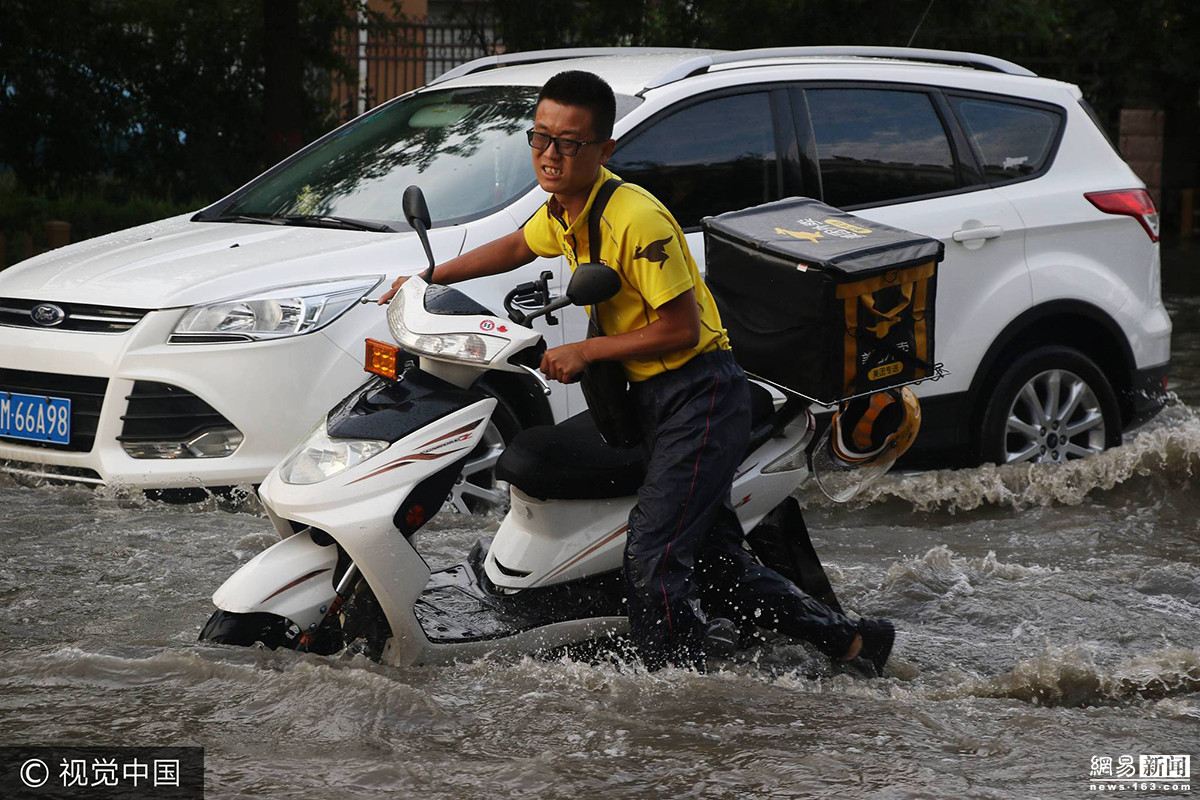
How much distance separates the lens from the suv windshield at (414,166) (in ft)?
19.0

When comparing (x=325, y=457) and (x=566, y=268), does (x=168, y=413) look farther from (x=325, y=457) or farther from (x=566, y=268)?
(x=325, y=457)

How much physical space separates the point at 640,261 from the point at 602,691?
1.20 metres

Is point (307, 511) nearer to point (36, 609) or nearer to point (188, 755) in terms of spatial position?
point (188, 755)

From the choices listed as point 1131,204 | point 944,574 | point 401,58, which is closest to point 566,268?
point 944,574

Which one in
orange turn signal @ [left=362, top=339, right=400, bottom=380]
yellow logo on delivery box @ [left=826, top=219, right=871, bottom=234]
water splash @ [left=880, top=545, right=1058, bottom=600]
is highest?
yellow logo on delivery box @ [left=826, top=219, right=871, bottom=234]

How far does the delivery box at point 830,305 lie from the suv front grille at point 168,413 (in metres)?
1.94

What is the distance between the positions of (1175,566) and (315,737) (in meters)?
3.34

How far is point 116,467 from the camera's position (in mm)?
5203

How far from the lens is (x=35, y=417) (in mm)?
5367

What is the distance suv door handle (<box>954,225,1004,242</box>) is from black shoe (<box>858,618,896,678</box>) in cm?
247

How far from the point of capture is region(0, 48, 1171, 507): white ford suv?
5203mm

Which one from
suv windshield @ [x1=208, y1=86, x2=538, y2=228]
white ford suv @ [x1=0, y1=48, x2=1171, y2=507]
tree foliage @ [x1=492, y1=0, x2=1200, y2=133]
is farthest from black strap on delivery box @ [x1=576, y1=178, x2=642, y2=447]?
tree foliage @ [x1=492, y1=0, x2=1200, y2=133]

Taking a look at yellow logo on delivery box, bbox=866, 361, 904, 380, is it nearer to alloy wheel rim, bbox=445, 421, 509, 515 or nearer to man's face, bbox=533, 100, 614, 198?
man's face, bbox=533, 100, 614, 198

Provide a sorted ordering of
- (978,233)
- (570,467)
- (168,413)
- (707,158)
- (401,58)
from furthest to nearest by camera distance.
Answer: (401,58) < (978,233) < (707,158) < (168,413) < (570,467)
